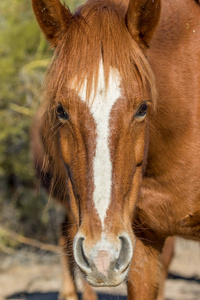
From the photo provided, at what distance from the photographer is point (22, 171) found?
6430mm

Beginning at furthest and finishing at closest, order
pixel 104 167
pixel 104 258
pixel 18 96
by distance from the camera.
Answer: pixel 18 96 → pixel 104 167 → pixel 104 258

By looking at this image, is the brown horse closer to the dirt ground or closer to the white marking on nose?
the white marking on nose

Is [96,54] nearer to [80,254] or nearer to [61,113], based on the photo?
[61,113]

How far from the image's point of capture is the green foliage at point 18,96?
20.3 ft

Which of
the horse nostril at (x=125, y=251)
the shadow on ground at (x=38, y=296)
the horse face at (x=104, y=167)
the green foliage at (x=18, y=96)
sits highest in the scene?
the horse face at (x=104, y=167)

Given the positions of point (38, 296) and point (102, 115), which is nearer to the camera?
point (102, 115)

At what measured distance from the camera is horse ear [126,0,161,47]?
7.88 ft

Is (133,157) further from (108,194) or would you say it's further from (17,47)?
(17,47)

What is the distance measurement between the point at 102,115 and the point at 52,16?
0.63 meters

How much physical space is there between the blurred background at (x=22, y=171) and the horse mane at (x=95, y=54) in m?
3.35

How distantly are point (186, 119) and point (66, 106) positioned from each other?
0.79 metres

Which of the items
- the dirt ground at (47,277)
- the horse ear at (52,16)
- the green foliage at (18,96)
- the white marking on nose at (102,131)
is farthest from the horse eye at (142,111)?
the green foliage at (18,96)

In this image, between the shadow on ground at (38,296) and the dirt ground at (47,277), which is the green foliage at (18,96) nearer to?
the dirt ground at (47,277)

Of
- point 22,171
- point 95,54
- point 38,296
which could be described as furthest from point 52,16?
point 22,171
